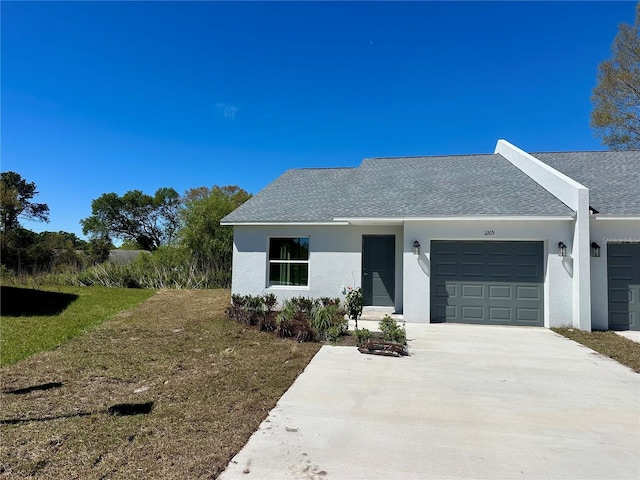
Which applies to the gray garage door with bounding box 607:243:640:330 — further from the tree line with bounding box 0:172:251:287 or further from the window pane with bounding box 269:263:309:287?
the tree line with bounding box 0:172:251:287

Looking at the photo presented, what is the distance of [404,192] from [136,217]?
141 ft

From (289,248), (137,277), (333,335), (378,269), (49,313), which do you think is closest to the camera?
(333,335)

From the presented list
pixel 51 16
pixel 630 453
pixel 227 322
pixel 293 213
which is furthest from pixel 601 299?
pixel 51 16

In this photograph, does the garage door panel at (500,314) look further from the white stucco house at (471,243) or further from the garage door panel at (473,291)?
the garage door panel at (473,291)

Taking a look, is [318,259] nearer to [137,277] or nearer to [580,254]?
[580,254]

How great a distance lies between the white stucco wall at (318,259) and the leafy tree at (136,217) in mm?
35773

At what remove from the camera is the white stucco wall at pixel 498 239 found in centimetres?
927

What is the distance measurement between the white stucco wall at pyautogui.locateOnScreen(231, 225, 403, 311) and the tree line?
5926 mm

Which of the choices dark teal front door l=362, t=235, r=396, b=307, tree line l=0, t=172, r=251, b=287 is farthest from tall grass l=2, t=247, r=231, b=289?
dark teal front door l=362, t=235, r=396, b=307

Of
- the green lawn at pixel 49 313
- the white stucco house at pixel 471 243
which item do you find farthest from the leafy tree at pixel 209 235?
the white stucco house at pixel 471 243

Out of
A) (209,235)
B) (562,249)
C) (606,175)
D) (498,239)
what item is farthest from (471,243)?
(209,235)

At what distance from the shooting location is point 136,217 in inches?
1812

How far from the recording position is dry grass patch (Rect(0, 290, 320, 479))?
3115mm

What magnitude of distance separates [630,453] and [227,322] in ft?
26.6
